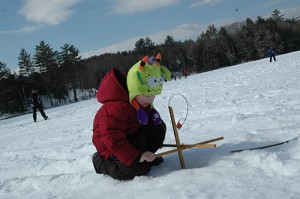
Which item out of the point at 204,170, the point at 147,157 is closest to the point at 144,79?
the point at 147,157

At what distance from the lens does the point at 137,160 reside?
9.66ft

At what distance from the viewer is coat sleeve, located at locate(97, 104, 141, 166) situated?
113 inches

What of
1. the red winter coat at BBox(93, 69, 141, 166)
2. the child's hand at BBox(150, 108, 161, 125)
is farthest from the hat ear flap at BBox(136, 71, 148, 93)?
the child's hand at BBox(150, 108, 161, 125)

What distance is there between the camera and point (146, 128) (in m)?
3.20

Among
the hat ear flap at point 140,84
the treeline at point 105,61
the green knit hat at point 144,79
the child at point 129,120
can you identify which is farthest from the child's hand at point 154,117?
the treeline at point 105,61

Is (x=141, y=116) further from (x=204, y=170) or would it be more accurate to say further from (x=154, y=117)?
(x=204, y=170)

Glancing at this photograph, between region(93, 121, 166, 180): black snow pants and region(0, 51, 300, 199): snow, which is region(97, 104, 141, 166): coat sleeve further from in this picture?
region(0, 51, 300, 199): snow

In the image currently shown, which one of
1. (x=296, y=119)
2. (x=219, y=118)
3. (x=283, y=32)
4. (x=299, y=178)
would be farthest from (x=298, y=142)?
(x=283, y=32)

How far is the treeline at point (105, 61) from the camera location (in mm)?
56781

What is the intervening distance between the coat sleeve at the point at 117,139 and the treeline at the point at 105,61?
5359 cm

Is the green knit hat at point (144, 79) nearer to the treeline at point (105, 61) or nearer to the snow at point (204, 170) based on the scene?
the snow at point (204, 170)

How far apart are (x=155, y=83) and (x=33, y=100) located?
14740mm

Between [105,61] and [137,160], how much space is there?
8717cm

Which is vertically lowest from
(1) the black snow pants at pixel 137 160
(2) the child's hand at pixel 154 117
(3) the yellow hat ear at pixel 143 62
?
(1) the black snow pants at pixel 137 160
